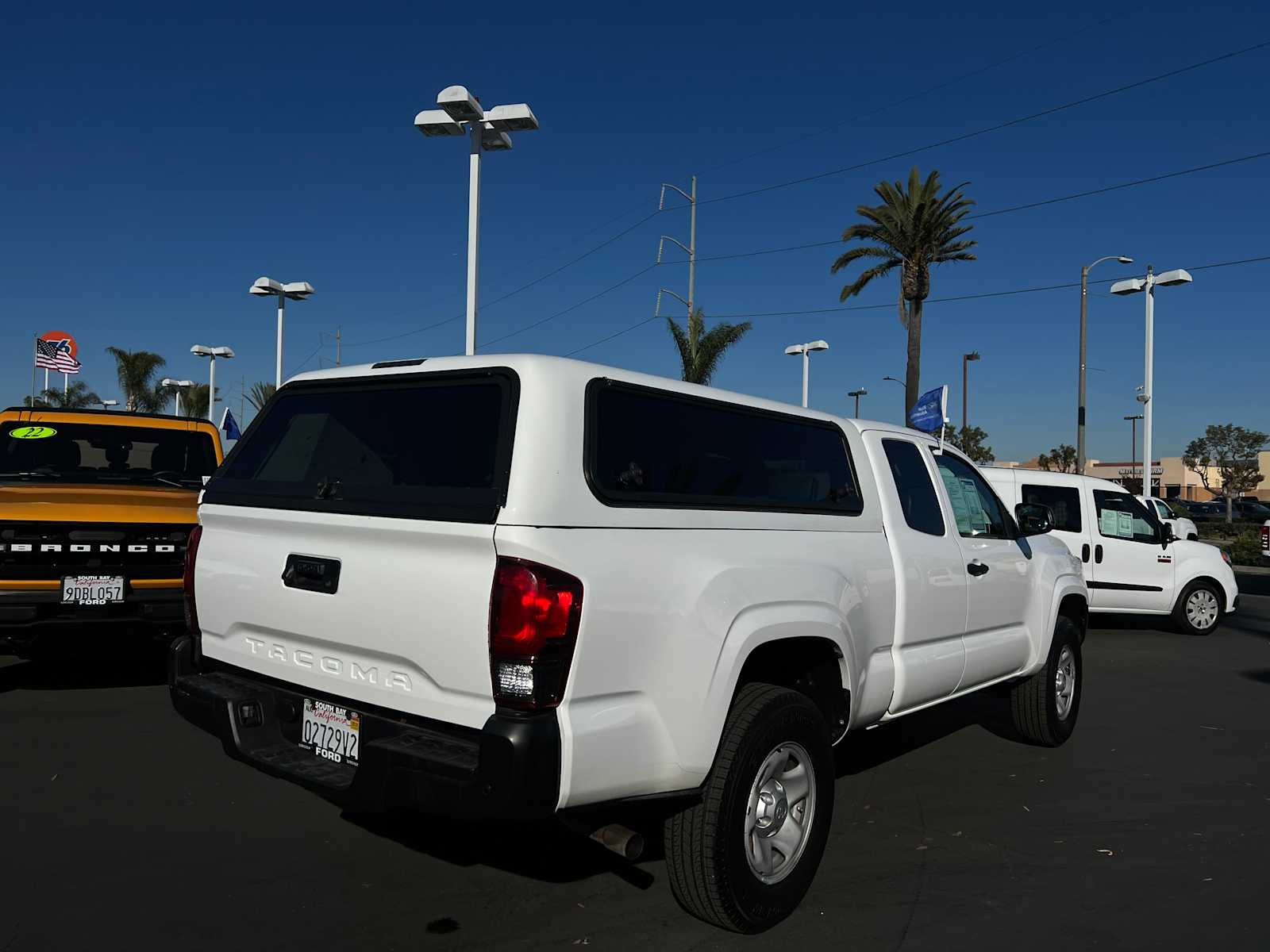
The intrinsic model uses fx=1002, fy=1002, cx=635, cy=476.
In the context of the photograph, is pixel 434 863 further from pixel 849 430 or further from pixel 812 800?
pixel 849 430

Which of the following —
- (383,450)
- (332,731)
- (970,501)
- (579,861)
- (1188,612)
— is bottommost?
(579,861)

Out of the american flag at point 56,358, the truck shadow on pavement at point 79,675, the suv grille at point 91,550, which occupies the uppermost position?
the american flag at point 56,358

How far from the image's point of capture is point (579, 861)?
13.8ft

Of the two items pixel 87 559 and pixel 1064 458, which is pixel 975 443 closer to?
pixel 1064 458

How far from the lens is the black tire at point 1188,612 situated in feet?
39.2

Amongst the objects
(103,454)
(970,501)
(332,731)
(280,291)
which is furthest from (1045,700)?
(280,291)

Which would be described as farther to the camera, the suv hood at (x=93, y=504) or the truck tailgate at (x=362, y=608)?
the suv hood at (x=93, y=504)

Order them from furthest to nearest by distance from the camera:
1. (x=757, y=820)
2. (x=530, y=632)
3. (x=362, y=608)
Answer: (x=757, y=820) → (x=362, y=608) → (x=530, y=632)

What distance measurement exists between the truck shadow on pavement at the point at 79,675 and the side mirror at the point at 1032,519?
6.07m

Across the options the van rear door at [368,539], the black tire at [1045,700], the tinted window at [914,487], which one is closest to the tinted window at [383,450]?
the van rear door at [368,539]

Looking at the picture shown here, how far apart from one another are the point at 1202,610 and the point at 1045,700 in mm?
7237

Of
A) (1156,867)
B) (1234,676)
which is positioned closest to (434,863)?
(1156,867)

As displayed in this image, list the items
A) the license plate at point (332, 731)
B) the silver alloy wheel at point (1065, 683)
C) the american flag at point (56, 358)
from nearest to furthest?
the license plate at point (332, 731), the silver alloy wheel at point (1065, 683), the american flag at point (56, 358)

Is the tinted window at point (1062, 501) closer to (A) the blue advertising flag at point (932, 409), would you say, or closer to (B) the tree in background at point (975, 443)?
(A) the blue advertising flag at point (932, 409)
